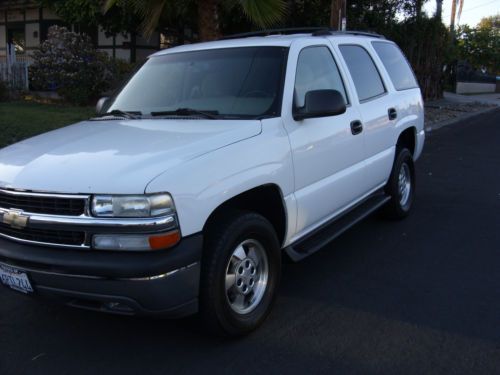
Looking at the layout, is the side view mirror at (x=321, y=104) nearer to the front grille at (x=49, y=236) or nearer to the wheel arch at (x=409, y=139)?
the front grille at (x=49, y=236)

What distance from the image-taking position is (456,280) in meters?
4.45

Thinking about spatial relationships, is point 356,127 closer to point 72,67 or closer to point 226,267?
point 226,267

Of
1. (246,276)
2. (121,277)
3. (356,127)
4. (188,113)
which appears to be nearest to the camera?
(121,277)

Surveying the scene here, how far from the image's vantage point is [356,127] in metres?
4.70

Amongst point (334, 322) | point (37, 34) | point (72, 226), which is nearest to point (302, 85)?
point (334, 322)

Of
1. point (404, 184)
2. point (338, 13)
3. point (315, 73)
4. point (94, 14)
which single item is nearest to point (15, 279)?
point (315, 73)

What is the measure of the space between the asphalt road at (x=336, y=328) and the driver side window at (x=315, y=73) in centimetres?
148

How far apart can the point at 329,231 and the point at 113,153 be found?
198cm

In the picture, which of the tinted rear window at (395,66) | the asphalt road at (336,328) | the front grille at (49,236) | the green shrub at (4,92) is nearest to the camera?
the front grille at (49,236)

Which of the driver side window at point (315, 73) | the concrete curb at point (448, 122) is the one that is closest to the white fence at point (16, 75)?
the concrete curb at point (448, 122)

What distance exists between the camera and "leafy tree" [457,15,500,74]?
34.6 m

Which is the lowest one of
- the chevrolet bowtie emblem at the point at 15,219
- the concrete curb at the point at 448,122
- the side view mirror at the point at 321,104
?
the concrete curb at the point at 448,122

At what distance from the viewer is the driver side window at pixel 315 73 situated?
418 cm

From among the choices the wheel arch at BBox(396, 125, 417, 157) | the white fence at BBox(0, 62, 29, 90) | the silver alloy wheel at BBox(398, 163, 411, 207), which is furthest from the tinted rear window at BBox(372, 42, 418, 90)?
the white fence at BBox(0, 62, 29, 90)
